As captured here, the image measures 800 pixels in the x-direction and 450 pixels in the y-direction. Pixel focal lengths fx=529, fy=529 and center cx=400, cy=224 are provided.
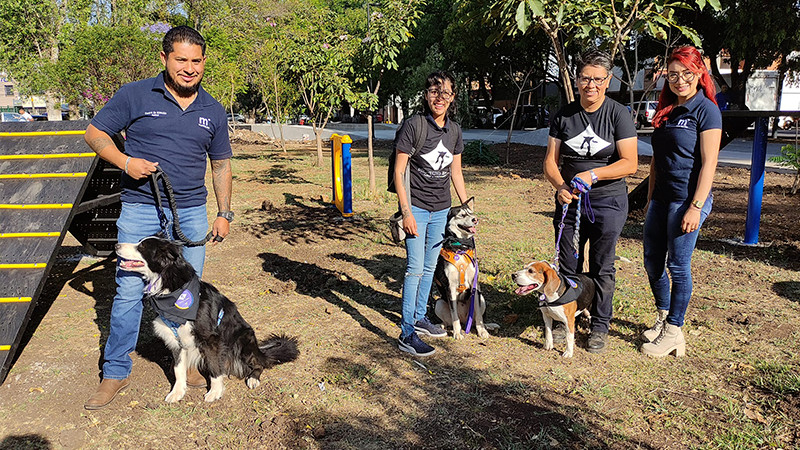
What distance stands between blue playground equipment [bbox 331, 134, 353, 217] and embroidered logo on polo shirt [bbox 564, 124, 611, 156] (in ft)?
17.5

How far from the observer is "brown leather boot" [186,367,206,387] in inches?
146

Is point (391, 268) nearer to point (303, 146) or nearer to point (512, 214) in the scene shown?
point (512, 214)

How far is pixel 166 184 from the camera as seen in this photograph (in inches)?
126

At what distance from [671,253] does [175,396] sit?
3618 mm

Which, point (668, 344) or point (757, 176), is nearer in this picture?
point (668, 344)

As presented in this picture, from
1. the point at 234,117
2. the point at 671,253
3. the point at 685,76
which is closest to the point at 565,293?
the point at 671,253

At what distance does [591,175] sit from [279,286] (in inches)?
142

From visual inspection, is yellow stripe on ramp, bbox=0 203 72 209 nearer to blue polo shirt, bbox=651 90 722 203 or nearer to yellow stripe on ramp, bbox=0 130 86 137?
yellow stripe on ramp, bbox=0 130 86 137

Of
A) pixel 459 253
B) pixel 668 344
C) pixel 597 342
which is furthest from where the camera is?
pixel 459 253

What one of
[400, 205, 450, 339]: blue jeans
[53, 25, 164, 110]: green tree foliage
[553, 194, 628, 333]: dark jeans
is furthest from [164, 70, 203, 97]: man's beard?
[53, 25, 164, 110]: green tree foliage

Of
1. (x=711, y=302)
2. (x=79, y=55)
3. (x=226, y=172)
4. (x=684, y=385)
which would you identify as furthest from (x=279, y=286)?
(x=79, y=55)

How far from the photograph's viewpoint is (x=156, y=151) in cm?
323

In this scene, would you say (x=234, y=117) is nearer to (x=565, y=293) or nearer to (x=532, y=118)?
(x=532, y=118)

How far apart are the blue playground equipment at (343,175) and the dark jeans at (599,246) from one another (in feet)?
16.8
